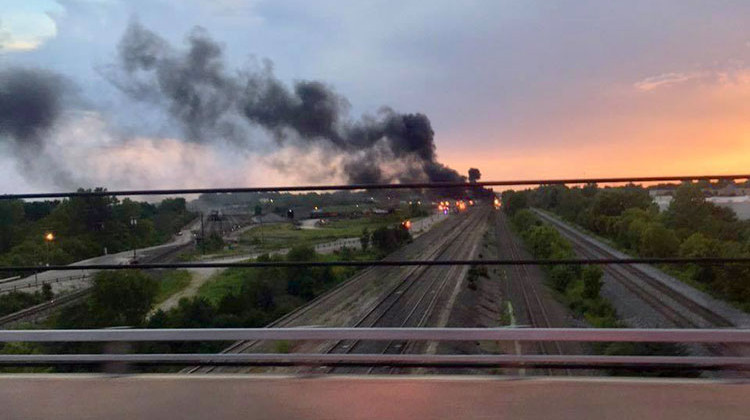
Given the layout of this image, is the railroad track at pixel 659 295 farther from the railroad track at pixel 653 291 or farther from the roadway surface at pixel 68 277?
the roadway surface at pixel 68 277

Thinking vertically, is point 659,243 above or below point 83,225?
below

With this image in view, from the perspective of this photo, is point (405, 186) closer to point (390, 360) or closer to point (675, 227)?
point (390, 360)

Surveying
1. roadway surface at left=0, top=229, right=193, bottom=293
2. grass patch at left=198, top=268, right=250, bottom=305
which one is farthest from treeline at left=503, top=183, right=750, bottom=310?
roadway surface at left=0, top=229, right=193, bottom=293

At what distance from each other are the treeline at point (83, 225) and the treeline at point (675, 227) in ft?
7.42

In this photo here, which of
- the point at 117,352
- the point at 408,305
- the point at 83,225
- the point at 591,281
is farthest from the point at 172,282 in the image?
the point at 591,281

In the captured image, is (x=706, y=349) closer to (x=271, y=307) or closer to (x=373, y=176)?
(x=271, y=307)

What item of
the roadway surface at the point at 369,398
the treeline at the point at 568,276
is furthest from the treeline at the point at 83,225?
the treeline at the point at 568,276

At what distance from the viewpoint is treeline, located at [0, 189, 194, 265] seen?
3.93 meters

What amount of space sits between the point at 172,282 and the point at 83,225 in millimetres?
689

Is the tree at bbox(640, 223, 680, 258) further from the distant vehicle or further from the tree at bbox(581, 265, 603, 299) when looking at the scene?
the distant vehicle

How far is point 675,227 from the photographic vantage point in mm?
3799

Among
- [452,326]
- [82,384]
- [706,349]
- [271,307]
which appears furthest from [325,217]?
[706,349]

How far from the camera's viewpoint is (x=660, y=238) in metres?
3.75

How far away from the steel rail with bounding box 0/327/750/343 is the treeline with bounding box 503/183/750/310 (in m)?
0.52
